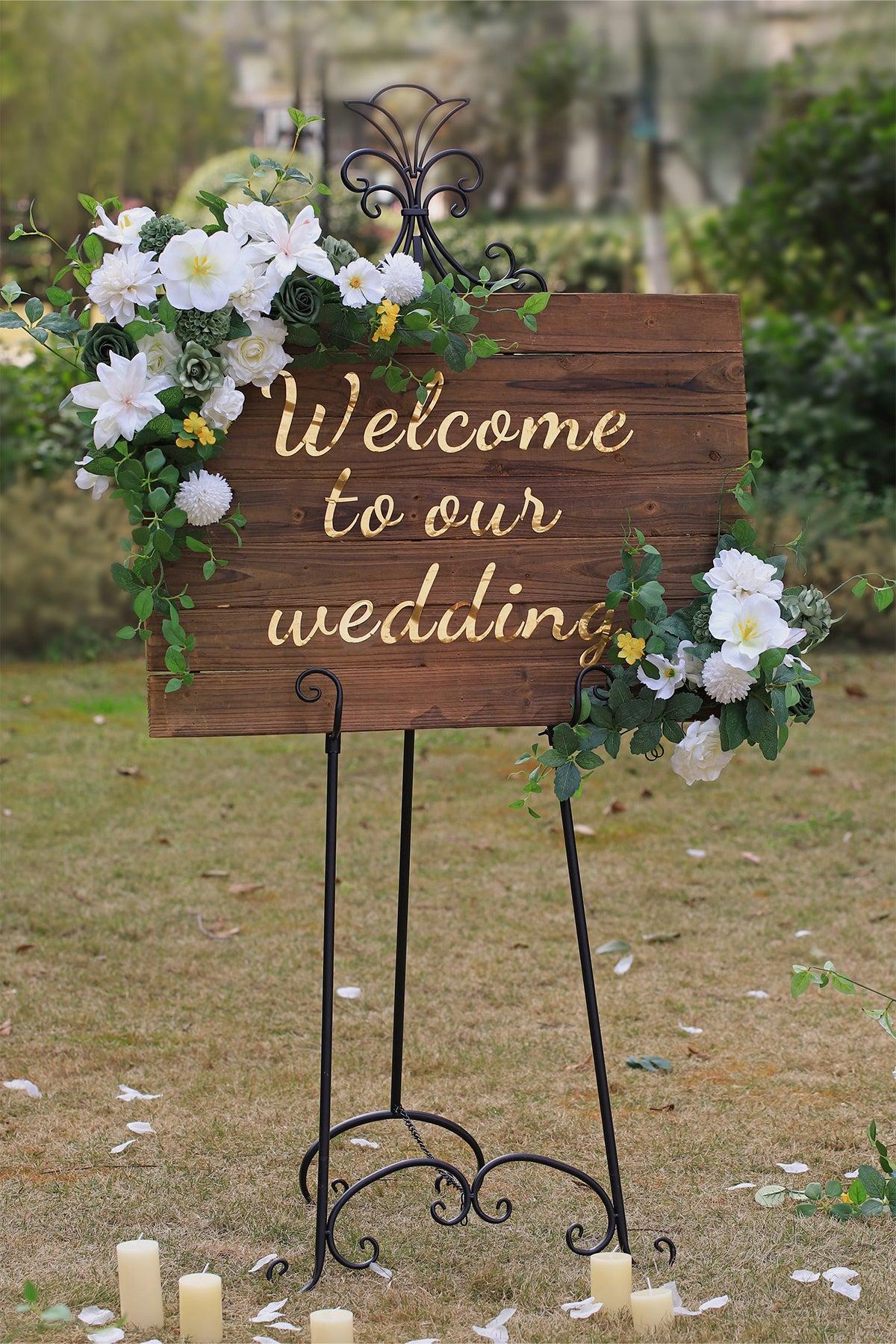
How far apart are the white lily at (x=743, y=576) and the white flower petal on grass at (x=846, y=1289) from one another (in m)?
1.13

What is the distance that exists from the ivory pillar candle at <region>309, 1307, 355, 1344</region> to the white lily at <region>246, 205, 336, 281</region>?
1527 millimetres

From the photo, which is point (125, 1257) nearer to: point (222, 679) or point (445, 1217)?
point (445, 1217)

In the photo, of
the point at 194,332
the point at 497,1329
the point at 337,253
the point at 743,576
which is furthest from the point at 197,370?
the point at 497,1329

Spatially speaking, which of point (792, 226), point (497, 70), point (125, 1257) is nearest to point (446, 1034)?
point (125, 1257)

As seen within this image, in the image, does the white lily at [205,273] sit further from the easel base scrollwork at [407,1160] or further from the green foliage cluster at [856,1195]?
the green foliage cluster at [856,1195]

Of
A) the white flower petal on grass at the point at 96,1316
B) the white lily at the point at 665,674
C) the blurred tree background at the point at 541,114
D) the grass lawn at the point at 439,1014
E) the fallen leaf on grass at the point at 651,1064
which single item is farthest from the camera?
the blurred tree background at the point at 541,114

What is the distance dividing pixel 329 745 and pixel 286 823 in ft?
9.77

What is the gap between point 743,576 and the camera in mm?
2295

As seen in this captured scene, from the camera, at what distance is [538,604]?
7.75 feet

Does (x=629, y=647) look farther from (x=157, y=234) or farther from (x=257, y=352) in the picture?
(x=157, y=234)

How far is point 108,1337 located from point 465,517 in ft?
4.58

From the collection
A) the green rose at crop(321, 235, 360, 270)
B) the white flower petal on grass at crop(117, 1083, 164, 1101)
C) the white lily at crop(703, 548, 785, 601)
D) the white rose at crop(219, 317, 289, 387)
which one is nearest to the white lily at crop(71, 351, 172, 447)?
the white rose at crop(219, 317, 289, 387)

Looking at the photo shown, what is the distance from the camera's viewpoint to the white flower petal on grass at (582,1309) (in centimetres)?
224

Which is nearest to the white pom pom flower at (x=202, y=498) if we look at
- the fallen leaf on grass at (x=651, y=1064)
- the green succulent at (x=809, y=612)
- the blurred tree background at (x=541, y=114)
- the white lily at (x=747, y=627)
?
the white lily at (x=747, y=627)
